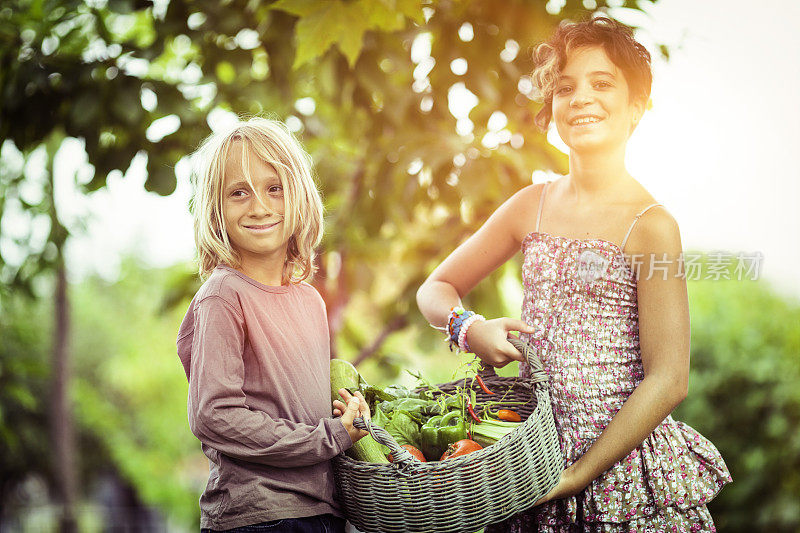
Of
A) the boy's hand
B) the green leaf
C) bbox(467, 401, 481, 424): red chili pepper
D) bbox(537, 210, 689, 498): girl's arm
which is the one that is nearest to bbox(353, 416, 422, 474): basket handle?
the boy's hand

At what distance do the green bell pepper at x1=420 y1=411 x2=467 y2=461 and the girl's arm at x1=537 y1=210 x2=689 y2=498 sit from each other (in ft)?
0.76

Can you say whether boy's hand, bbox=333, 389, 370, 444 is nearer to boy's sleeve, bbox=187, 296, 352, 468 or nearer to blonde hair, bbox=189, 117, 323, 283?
boy's sleeve, bbox=187, 296, 352, 468

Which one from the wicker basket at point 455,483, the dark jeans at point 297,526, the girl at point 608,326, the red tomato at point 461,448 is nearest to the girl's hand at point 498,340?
the girl at point 608,326

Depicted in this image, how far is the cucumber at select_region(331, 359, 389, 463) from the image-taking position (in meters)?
1.59

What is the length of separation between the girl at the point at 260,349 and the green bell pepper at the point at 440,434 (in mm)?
150

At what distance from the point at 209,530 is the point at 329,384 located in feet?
1.31

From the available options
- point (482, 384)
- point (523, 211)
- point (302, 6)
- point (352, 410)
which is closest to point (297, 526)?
point (352, 410)

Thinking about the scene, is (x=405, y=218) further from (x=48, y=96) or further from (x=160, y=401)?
(x=160, y=401)

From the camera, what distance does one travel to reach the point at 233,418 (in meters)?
1.46

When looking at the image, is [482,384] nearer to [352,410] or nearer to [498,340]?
[498,340]

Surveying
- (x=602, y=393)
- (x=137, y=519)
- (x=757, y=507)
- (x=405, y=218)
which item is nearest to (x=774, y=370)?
(x=757, y=507)

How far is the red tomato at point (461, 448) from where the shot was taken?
1520 millimetres

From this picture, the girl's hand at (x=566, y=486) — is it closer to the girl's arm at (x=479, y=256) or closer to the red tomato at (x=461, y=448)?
the red tomato at (x=461, y=448)

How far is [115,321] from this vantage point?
18.0m
